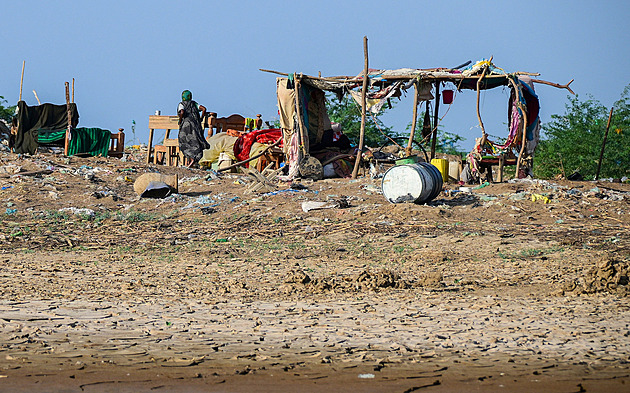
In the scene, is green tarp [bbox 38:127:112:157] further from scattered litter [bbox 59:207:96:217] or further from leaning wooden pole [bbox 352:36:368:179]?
leaning wooden pole [bbox 352:36:368:179]

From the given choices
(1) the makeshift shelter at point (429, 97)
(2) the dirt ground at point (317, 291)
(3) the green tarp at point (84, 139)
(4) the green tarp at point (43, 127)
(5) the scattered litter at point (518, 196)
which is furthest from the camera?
(3) the green tarp at point (84, 139)

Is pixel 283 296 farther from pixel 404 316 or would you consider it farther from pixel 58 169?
pixel 58 169

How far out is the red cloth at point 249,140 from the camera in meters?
14.9

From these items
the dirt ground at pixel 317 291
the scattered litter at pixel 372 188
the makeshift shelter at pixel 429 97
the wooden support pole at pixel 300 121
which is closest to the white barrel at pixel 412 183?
the dirt ground at pixel 317 291

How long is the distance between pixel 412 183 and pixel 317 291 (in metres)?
4.53

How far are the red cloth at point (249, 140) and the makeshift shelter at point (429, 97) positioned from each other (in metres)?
1.47

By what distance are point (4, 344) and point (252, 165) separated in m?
11.3

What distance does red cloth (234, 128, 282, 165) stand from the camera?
14.9 m

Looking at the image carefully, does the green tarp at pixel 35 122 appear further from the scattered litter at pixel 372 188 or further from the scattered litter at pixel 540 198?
the scattered litter at pixel 540 198

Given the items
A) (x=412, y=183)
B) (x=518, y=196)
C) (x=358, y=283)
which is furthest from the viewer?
(x=518, y=196)

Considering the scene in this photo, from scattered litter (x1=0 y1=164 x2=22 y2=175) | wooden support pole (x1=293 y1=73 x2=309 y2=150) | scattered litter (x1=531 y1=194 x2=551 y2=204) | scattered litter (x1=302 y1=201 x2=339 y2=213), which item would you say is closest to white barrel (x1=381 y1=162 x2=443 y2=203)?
scattered litter (x1=302 y1=201 x2=339 y2=213)

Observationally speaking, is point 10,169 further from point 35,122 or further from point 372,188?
point 372,188

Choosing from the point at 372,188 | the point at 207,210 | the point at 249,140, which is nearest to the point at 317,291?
the point at 207,210

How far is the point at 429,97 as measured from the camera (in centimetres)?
1261
